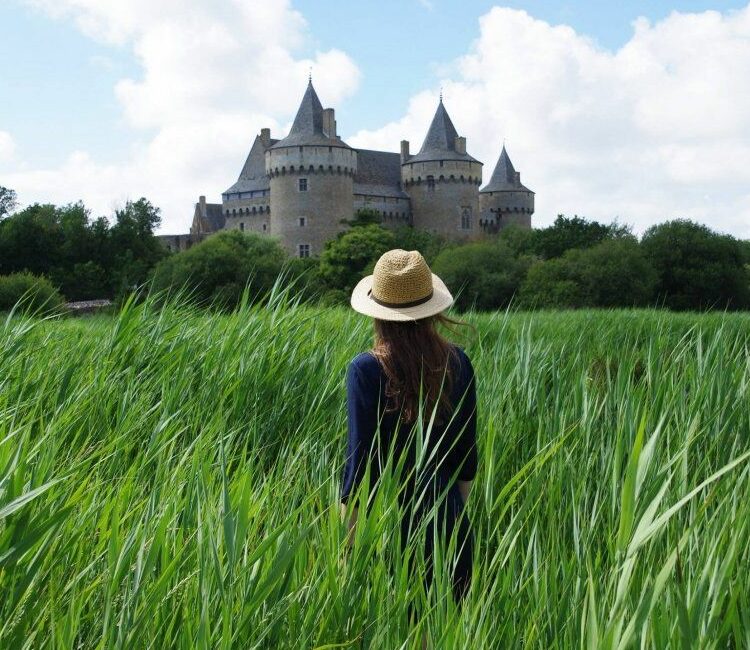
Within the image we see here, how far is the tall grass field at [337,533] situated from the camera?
1679 mm

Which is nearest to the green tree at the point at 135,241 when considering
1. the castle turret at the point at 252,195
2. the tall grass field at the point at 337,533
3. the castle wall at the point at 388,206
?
the castle turret at the point at 252,195

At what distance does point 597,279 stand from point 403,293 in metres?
37.8

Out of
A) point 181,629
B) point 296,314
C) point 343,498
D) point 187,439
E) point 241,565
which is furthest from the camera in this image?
point 296,314

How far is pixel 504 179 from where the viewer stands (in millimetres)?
69312

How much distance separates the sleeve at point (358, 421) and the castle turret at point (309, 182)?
5319cm

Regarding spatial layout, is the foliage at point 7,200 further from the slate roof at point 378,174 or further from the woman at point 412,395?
the woman at point 412,395

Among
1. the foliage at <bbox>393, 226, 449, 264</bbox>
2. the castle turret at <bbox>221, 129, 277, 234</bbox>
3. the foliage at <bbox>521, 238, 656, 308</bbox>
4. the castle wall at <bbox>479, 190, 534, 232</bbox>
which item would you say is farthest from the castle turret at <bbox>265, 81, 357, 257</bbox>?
the foliage at <bbox>521, 238, 656, 308</bbox>

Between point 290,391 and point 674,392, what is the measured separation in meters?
1.58

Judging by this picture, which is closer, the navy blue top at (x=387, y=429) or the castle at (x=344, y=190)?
the navy blue top at (x=387, y=429)

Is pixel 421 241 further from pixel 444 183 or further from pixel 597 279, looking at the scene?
pixel 597 279

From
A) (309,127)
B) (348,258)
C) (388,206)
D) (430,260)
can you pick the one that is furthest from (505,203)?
(348,258)

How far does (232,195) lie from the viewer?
64125mm

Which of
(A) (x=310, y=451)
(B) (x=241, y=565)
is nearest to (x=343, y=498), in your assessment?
(B) (x=241, y=565)

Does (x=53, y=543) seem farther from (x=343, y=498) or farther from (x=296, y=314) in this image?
(x=296, y=314)
